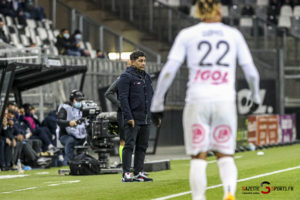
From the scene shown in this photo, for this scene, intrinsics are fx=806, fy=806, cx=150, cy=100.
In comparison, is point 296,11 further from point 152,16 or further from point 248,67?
point 248,67

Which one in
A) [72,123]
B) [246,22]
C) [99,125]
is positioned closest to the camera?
[99,125]

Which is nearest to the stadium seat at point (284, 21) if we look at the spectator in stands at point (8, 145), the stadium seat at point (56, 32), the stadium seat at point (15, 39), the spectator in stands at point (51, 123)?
the stadium seat at point (56, 32)

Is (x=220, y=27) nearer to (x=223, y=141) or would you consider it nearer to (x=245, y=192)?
(x=223, y=141)

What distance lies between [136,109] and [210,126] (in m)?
5.10

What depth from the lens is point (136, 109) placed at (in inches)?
497

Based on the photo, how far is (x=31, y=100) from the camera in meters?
23.3

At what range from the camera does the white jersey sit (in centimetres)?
756

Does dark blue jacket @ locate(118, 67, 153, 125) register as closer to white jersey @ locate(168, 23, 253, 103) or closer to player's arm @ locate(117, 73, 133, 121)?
player's arm @ locate(117, 73, 133, 121)

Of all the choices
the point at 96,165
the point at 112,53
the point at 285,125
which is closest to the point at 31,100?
the point at 112,53

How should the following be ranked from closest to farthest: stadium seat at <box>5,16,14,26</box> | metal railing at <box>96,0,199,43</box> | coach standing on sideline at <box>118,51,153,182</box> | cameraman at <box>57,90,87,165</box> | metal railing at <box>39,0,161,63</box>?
1. coach standing on sideline at <box>118,51,153,182</box>
2. cameraman at <box>57,90,87,165</box>
3. stadium seat at <box>5,16,14,26</box>
4. metal railing at <box>39,0,161,63</box>
5. metal railing at <box>96,0,199,43</box>

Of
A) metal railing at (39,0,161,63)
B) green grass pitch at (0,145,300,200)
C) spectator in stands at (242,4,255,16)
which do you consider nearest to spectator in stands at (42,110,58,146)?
green grass pitch at (0,145,300,200)

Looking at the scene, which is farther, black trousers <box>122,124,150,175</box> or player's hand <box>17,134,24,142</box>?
player's hand <box>17,134,24,142</box>

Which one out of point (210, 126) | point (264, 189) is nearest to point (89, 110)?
point (264, 189)

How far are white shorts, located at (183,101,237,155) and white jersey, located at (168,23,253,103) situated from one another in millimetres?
104
